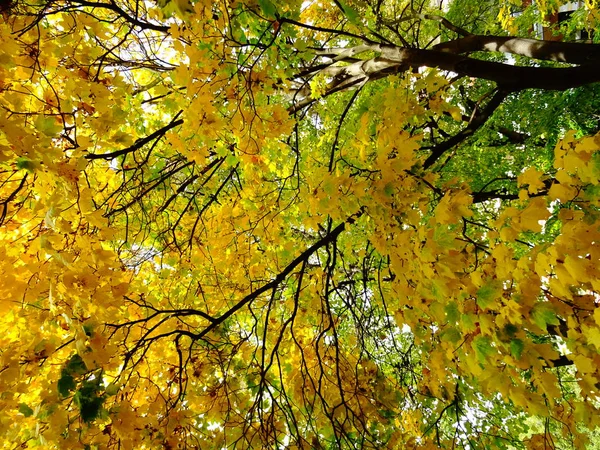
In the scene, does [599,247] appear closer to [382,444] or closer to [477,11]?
[382,444]

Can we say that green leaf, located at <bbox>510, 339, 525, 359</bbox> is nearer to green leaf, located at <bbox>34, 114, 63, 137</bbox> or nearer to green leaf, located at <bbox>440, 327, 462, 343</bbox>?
green leaf, located at <bbox>440, 327, 462, 343</bbox>

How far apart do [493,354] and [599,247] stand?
0.58 metres

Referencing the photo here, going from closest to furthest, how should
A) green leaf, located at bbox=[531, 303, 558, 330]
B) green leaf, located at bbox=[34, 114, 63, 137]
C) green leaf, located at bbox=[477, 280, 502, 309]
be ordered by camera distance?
green leaf, located at bbox=[531, 303, 558, 330]
green leaf, located at bbox=[477, 280, 502, 309]
green leaf, located at bbox=[34, 114, 63, 137]

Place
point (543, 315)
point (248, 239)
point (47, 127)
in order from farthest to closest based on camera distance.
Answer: point (248, 239) < point (47, 127) < point (543, 315)

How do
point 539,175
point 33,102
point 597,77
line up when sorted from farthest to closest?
point 597,77 → point 33,102 → point 539,175

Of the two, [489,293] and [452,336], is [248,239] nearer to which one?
[452,336]

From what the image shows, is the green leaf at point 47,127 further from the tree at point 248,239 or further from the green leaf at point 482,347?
the green leaf at point 482,347

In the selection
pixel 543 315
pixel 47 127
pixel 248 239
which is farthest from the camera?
pixel 248 239

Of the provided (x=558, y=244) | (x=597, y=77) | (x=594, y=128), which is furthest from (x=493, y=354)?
(x=594, y=128)

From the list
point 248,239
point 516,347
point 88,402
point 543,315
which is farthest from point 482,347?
point 248,239

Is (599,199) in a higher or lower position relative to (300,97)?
lower

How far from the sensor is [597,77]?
9.77ft

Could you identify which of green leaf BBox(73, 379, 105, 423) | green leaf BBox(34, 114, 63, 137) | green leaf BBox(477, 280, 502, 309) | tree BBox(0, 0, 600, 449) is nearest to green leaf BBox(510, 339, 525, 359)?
tree BBox(0, 0, 600, 449)

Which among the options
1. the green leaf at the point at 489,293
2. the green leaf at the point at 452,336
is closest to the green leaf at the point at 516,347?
the green leaf at the point at 489,293
